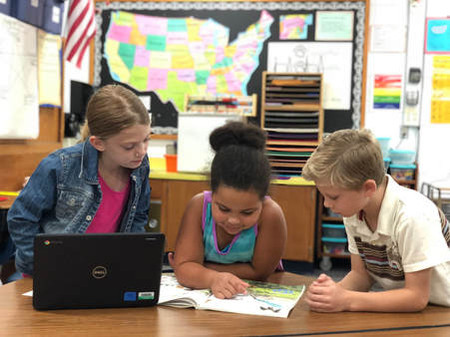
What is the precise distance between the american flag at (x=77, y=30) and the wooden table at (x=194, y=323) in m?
2.46

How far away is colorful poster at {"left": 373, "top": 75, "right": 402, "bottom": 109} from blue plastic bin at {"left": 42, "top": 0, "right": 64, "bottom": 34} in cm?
234

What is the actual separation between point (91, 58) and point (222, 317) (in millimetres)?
3514

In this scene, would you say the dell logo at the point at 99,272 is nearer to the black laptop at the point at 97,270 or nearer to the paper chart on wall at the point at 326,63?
the black laptop at the point at 97,270

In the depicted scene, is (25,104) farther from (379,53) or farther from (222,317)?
(379,53)

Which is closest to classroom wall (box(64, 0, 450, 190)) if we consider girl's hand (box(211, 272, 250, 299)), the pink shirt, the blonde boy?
the pink shirt

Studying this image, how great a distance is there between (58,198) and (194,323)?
722 millimetres

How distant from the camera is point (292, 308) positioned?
3.54ft

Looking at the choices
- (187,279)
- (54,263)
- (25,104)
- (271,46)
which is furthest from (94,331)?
(271,46)

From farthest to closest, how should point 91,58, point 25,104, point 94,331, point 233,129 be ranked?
point 91,58 → point 25,104 → point 233,129 → point 94,331

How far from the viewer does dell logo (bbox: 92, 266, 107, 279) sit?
1004 mm

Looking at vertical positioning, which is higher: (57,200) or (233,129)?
(233,129)

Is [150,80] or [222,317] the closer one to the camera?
[222,317]

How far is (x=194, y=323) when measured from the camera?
3.19 feet

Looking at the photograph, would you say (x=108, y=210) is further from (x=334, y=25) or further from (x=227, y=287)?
(x=334, y=25)
